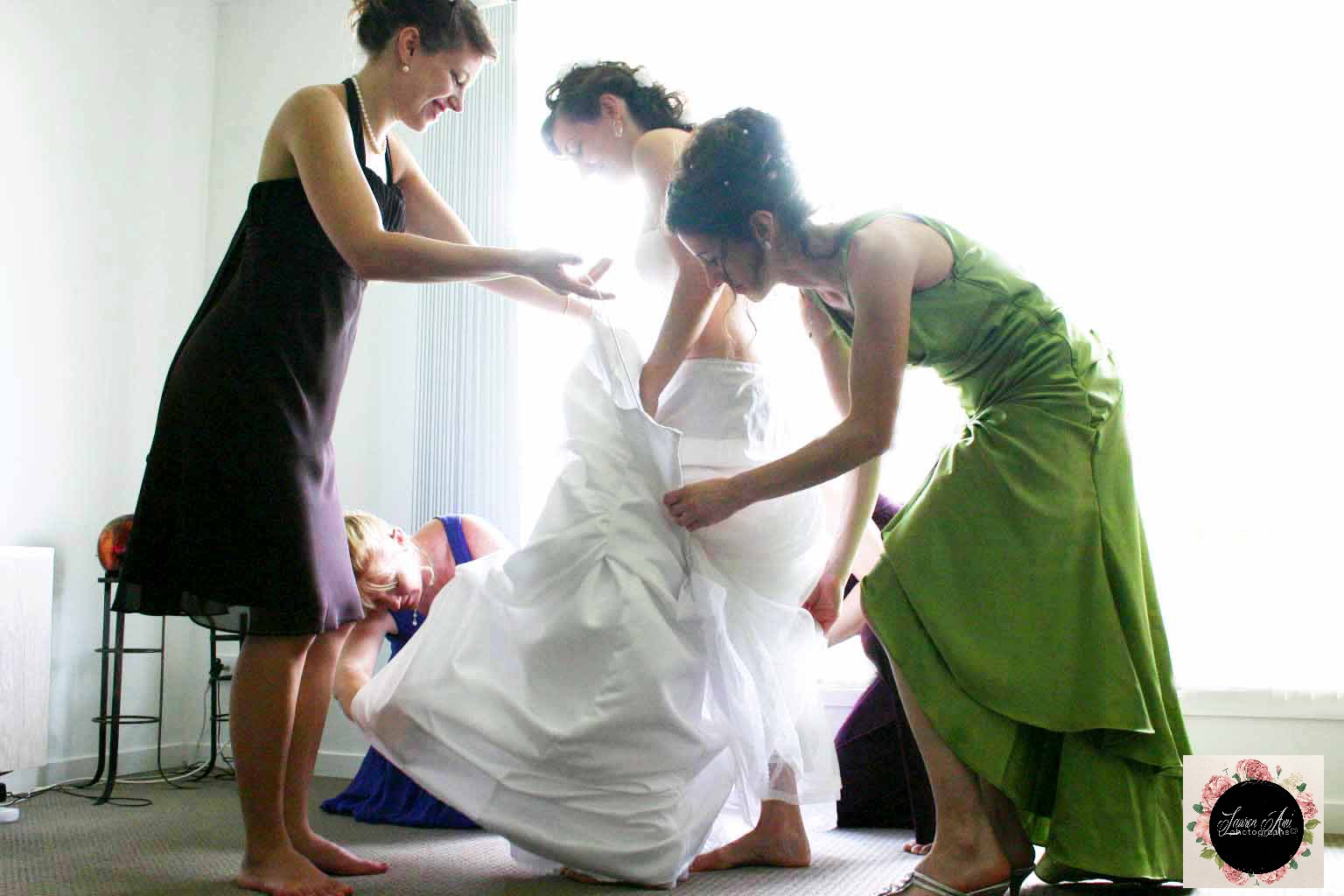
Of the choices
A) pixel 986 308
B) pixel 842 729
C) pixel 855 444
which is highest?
pixel 986 308

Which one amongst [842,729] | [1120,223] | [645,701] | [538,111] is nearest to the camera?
[645,701]

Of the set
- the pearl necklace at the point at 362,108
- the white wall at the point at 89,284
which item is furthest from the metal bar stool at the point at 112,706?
the pearl necklace at the point at 362,108

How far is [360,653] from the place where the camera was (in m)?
2.72

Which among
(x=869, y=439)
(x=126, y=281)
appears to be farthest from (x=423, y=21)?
(x=126, y=281)

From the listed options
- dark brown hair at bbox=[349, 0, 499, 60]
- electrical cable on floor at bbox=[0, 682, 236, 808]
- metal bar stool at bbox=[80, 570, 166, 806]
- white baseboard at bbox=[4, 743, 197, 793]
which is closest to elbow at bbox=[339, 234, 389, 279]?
dark brown hair at bbox=[349, 0, 499, 60]

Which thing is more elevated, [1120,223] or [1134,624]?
[1120,223]

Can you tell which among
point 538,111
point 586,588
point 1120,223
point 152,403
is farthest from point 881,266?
point 152,403

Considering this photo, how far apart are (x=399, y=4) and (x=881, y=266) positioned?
91 centimetres

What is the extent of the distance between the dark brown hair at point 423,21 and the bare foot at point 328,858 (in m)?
1.30

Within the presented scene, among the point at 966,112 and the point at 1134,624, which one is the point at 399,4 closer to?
the point at 1134,624

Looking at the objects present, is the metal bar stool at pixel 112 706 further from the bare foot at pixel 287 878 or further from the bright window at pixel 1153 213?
the bare foot at pixel 287 878

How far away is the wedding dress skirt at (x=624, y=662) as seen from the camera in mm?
1762

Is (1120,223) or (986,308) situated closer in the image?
(986,308)

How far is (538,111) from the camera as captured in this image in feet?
12.6
